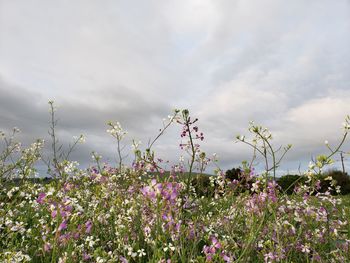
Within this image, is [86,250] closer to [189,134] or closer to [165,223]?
[165,223]

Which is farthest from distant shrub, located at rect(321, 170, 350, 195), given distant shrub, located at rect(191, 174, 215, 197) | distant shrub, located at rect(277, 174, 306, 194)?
distant shrub, located at rect(191, 174, 215, 197)

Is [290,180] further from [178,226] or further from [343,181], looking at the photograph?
[178,226]

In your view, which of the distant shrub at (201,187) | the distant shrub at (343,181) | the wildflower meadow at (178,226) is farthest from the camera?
the distant shrub at (343,181)

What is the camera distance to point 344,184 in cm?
1992

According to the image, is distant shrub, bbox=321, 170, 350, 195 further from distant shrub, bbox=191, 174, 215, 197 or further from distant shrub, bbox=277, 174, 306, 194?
distant shrub, bbox=191, 174, 215, 197

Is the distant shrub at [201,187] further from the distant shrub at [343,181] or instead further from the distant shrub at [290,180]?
the distant shrub at [343,181]

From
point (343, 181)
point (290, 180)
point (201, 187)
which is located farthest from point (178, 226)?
point (343, 181)

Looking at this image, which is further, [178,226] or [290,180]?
[290,180]

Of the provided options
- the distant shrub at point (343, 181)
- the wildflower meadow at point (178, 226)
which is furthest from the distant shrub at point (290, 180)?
the distant shrub at point (343, 181)

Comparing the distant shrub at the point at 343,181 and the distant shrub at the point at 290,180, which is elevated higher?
the distant shrub at the point at 343,181

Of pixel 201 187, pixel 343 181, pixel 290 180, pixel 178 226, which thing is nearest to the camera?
pixel 178 226

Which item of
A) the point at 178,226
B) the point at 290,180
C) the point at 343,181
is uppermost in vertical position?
the point at 343,181

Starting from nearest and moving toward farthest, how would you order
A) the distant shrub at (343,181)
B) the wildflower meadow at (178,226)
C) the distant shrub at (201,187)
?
the wildflower meadow at (178,226) → the distant shrub at (201,187) → the distant shrub at (343,181)

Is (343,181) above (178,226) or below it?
above
